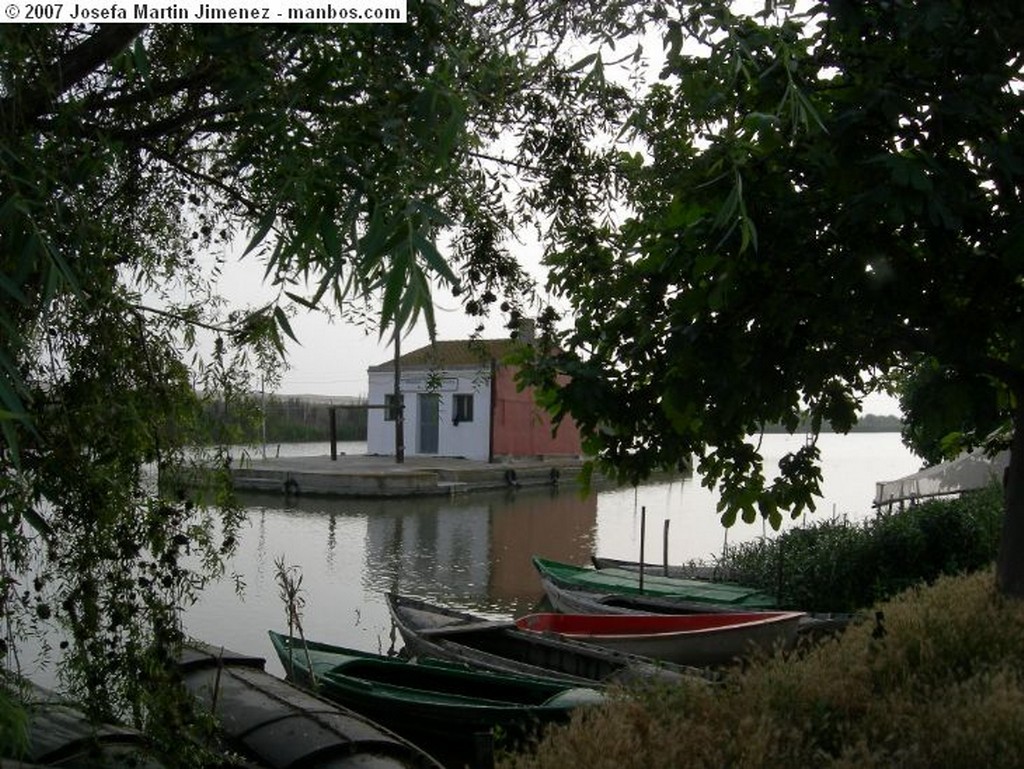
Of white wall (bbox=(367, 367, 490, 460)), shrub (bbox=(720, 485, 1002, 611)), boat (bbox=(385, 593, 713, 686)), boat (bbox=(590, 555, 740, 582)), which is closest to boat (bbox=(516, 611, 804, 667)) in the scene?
boat (bbox=(385, 593, 713, 686))

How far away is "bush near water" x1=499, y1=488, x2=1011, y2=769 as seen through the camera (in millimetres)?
4953

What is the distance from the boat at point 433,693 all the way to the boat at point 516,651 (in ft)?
1.38

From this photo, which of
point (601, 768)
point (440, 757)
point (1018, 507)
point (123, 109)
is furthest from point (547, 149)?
point (440, 757)

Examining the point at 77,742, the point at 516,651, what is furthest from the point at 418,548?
the point at 77,742

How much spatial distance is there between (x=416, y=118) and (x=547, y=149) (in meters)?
2.96

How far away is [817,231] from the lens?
7.18 m

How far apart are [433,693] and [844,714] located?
5.14 m

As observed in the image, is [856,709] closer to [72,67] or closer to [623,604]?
[72,67]

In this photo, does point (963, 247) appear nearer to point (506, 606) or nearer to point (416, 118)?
point (416, 118)

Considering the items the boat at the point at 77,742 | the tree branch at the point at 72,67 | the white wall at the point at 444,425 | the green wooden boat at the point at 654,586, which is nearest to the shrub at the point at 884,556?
the green wooden boat at the point at 654,586

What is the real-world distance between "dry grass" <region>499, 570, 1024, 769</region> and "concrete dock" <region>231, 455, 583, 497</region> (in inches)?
1069

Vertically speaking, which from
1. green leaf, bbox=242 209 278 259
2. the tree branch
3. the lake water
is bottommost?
the lake water

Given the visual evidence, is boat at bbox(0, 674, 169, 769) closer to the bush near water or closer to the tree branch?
the bush near water

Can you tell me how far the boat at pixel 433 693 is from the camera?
962cm
